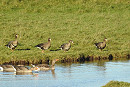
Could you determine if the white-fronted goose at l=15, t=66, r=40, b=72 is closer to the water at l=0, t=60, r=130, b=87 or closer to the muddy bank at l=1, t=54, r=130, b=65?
the water at l=0, t=60, r=130, b=87

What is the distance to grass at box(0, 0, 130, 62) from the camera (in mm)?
28469

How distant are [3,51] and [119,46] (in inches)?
381

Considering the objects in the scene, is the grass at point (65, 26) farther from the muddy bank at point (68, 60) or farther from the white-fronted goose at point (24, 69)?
the white-fronted goose at point (24, 69)

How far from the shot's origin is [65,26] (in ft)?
131

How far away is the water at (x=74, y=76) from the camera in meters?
18.5

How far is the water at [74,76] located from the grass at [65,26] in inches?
107

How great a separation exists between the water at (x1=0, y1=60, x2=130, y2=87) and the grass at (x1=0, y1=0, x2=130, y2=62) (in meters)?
2.72

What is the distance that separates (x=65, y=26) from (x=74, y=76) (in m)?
19.6

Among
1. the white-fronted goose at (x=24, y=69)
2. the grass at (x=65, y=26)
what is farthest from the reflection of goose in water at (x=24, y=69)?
the grass at (x=65, y=26)

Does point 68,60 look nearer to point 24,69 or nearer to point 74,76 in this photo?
point 24,69

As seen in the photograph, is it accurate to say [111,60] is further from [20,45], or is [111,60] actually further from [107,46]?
[20,45]

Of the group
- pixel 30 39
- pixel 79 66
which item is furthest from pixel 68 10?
pixel 79 66

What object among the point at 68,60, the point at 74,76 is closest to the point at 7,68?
the point at 74,76

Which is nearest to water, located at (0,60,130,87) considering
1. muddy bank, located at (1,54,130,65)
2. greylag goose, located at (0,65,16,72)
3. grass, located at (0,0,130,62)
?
greylag goose, located at (0,65,16,72)
